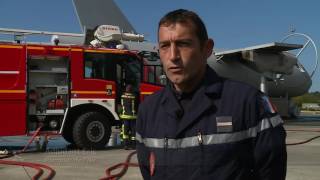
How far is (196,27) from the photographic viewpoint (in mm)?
2289

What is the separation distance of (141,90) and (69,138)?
7.16 ft

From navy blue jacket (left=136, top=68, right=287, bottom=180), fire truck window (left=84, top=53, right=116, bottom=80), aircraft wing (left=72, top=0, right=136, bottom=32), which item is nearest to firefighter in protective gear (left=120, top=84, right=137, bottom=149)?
fire truck window (left=84, top=53, right=116, bottom=80)

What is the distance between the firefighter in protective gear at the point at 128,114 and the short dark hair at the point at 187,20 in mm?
10190

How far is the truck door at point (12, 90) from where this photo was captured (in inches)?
454

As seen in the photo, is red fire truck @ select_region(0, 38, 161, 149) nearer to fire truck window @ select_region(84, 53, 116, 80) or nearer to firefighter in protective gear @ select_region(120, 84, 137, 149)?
fire truck window @ select_region(84, 53, 116, 80)

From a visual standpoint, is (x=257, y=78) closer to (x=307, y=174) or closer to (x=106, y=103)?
(x=106, y=103)

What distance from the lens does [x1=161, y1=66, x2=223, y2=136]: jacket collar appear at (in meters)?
2.24

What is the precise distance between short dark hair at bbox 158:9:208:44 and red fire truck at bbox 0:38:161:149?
982 centimetres

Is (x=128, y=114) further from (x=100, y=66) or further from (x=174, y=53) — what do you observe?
(x=174, y=53)

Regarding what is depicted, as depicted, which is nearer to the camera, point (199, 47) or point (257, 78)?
point (199, 47)

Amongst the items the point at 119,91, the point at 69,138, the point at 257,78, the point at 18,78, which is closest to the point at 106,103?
the point at 119,91

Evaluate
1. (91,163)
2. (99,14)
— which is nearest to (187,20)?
(91,163)

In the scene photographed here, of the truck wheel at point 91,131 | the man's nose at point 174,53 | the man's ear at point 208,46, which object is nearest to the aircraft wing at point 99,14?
the truck wheel at point 91,131

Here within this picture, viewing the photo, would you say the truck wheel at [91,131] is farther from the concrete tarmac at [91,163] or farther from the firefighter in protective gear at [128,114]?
the firefighter in protective gear at [128,114]
